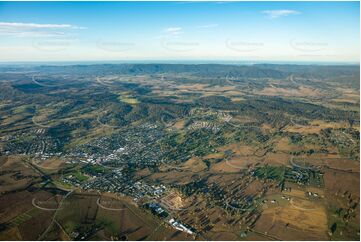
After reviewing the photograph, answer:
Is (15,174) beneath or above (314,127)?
beneath

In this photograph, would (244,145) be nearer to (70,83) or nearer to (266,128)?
(266,128)

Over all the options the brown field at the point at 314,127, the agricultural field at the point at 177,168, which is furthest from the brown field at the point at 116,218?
the brown field at the point at 314,127

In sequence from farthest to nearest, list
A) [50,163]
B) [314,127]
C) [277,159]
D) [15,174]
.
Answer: [314,127]
[277,159]
[50,163]
[15,174]

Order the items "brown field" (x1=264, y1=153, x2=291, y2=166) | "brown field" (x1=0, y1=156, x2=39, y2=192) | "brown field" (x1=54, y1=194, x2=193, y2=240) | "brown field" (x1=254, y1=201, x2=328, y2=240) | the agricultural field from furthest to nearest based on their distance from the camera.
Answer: "brown field" (x1=264, y1=153, x2=291, y2=166), "brown field" (x1=0, y1=156, x2=39, y2=192), the agricultural field, "brown field" (x1=54, y1=194, x2=193, y2=240), "brown field" (x1=254, y1=201, x2=328, y2=240)

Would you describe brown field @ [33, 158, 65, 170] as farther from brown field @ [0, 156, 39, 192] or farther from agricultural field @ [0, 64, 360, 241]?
brown field @ [0, 156, 39, 192]

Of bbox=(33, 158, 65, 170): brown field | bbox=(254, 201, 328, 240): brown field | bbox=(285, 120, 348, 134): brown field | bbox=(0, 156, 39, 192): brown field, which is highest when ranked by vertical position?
bbox=(285, 120, 348, 134): brown field

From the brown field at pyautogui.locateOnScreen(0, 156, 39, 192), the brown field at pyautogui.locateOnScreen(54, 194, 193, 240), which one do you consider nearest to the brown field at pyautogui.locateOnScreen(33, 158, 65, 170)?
the brown field at pyautogui.locateOnScreen(0, 156, 39, 192)

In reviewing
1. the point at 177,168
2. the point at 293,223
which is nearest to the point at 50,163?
the point at 177,168

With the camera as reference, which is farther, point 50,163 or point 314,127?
point 314,127

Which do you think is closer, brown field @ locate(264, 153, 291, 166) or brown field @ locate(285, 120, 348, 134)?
brown field @ locate(264, 153, 291, 166)

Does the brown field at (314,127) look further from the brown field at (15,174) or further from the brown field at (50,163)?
the brown field at (15,174)

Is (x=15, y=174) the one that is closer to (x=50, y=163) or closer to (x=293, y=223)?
(x=50, y=163)
